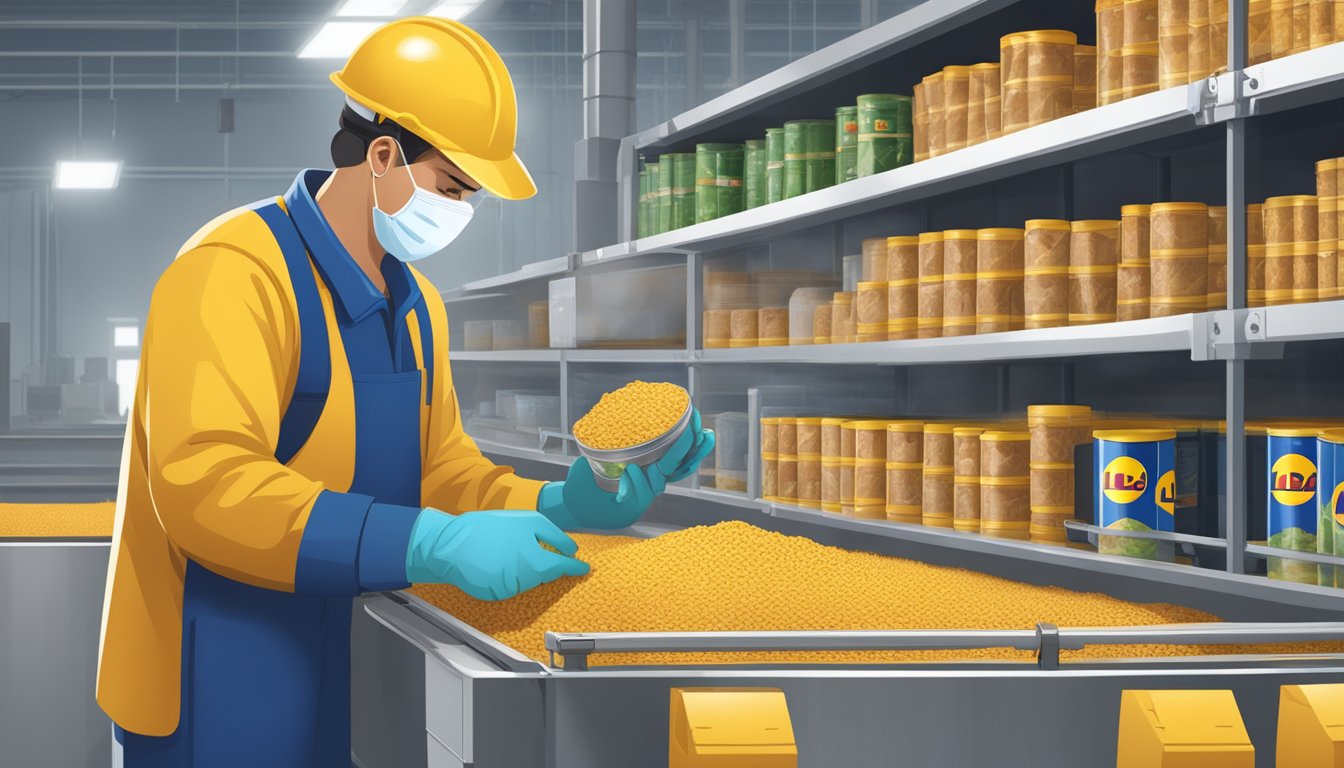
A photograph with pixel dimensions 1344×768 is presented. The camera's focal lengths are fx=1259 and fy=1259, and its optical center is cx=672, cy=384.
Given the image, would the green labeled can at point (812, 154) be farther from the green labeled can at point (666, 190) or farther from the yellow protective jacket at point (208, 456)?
the yellow protective jacket at point (208, 456)

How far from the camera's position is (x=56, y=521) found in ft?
13.3

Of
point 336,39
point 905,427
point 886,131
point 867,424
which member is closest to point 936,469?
point 905,427

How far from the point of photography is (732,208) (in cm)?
379

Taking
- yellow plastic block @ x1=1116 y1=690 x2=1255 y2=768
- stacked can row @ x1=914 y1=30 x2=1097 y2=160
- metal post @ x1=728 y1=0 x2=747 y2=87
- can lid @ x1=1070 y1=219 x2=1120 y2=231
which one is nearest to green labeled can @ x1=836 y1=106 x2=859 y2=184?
stacked can row @ x1=914 y1=30 x2=1097 y2=160

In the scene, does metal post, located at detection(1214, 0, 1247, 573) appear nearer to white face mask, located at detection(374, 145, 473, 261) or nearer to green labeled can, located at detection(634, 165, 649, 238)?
white face mask, located at detection(374, 145, 473, 261)

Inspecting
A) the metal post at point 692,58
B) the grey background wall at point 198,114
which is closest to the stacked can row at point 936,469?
the metal post at point 692,58

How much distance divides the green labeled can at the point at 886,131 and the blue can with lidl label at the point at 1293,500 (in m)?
1.23

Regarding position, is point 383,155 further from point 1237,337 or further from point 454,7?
point 454,7

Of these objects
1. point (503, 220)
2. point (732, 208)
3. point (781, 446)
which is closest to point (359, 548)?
point (781, 446)

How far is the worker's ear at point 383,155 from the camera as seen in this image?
A: 6.25 feet

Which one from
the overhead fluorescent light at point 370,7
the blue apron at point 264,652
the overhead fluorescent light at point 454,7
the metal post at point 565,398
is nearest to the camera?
the blue apron at point 264,652

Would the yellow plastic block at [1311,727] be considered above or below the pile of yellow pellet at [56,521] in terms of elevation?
above

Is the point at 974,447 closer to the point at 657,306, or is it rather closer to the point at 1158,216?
the point at 1158,216

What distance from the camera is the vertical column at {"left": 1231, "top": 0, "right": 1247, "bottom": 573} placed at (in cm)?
197
